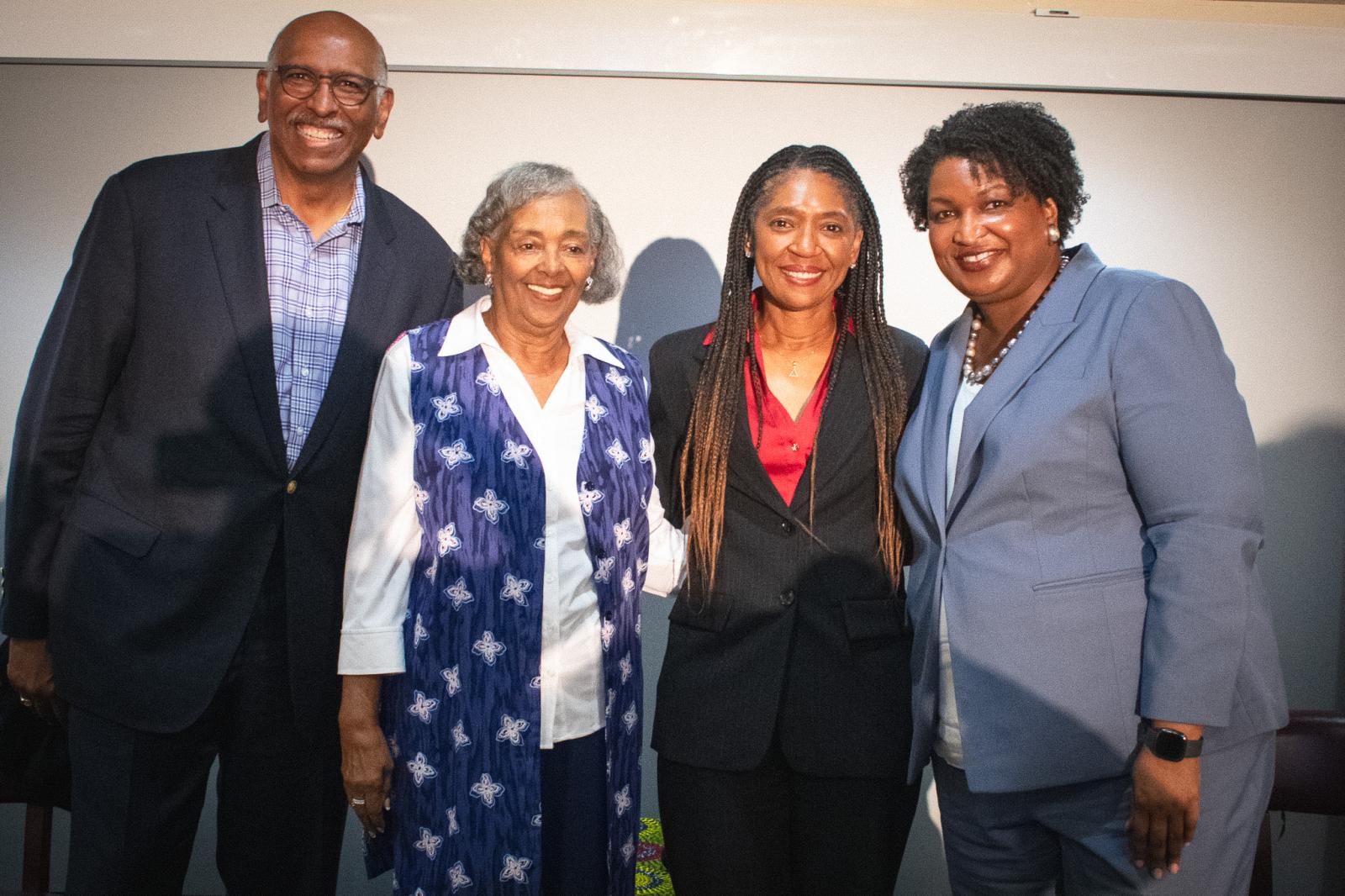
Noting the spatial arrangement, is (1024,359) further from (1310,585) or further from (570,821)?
(1310,585)

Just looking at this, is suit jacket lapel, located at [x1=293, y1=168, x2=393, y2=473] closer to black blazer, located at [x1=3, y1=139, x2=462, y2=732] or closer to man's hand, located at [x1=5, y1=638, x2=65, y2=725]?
black blazer, located at [x1=3, y1=139, x2=462, y2=732]

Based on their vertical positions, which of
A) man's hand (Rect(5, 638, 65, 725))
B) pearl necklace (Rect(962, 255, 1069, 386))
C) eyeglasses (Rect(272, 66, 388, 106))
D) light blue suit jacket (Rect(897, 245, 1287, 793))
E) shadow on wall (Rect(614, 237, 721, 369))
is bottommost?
man's hand (Rect(5, 638, 65, 725))

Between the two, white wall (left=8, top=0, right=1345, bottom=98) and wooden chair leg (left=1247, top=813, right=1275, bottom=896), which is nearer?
wooden chair leg (left=1247, top=813, right=1275, bottom=896)

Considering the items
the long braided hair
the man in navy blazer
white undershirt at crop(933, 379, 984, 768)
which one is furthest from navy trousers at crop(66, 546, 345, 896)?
white undershirt at crop(933, 379, 984, 768)

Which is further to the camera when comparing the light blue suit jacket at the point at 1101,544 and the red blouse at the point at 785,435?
the red blouse at the point at 785,435

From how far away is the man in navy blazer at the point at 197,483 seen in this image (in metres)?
1.97

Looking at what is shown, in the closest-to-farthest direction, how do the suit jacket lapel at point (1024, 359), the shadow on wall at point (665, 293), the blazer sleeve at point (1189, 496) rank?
the blazer sleeve at point (1189, 496), the suit jacket lapel at point (1024, 359), the shadow on wall at point (665, 293)

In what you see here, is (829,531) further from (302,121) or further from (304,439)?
(302,121)

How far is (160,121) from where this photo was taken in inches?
117

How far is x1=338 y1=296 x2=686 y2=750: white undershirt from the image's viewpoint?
191cm

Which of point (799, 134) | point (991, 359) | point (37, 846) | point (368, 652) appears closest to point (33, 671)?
point (37, 846)

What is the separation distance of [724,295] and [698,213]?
3.10ft

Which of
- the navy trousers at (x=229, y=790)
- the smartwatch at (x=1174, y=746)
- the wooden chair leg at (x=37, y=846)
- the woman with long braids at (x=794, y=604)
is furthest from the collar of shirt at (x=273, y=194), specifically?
the smartwatch at (x=1174, y=746)

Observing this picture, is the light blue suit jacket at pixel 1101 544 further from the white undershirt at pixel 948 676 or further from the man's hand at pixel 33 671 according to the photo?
the man's hand at pixel 33 671
